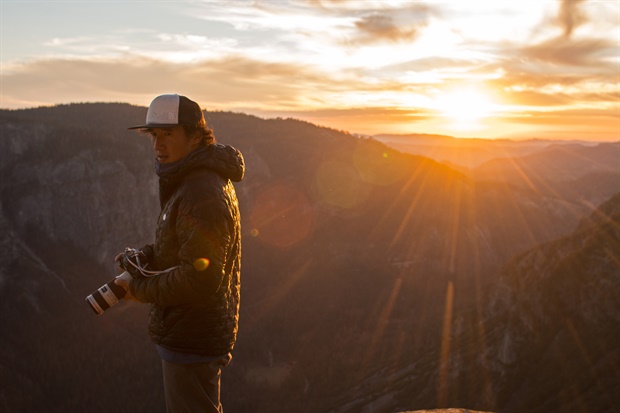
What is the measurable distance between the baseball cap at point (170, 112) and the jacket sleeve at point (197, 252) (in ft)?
3.34

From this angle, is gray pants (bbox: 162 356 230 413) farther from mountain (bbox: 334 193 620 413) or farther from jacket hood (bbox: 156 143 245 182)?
mountain (bbox: 334 193 620 413)

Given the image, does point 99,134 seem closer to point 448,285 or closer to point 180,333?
point 448,285

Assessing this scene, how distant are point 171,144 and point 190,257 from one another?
1619 mm

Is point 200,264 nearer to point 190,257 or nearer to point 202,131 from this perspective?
point 190,257

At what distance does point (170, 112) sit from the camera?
6.35 metres

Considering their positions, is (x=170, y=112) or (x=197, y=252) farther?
(x=170, y=112)

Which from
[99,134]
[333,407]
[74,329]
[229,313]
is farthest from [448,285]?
[229,313]

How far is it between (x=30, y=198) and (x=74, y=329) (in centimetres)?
5075

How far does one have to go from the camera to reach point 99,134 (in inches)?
7328

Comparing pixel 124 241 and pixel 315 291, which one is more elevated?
pixel 124 241

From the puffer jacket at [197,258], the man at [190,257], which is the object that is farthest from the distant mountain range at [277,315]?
the puffer jacket at [197,258]

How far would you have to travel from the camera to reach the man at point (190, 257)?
590 cm

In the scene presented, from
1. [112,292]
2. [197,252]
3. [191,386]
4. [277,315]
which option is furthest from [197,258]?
[277,315]

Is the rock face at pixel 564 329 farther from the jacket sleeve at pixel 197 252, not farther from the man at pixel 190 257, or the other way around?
the jacket sleeve at pixel 197 252
